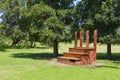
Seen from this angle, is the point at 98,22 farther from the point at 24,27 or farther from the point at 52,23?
the point at 24,27

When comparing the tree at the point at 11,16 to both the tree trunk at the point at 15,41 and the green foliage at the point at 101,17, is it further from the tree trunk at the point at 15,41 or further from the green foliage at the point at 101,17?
the green foliage at the point at 101,17

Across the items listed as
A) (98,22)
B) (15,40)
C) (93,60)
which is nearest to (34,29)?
(98,22)

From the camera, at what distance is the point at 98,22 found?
853 inches

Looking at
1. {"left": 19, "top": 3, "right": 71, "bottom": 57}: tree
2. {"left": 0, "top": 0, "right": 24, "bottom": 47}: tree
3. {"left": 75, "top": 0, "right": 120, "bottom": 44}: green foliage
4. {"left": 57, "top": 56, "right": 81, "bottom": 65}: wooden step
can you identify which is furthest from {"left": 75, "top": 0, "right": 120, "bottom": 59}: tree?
{"left": 0, "top": 0, "right": 24, "bottom": 47}: tree

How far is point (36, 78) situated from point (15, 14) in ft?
117

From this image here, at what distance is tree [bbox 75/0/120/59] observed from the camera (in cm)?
2081

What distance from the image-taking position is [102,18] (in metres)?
20.8

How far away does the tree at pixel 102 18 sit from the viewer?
68.3 feet

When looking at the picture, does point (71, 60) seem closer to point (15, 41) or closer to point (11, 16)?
point (11, 16)

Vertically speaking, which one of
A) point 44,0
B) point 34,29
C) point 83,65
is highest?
point 44,0

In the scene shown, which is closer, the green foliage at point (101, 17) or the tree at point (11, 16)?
the green foliage at point (101, 17)

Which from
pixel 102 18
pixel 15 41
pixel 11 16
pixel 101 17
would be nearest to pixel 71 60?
pixel 102 18

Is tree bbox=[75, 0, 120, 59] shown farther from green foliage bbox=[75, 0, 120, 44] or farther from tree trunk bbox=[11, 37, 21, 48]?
tree trunk bbox=[11, 37, 21, 48]

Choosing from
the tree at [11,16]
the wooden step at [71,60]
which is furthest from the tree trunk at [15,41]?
the wooden step at [71,60]
